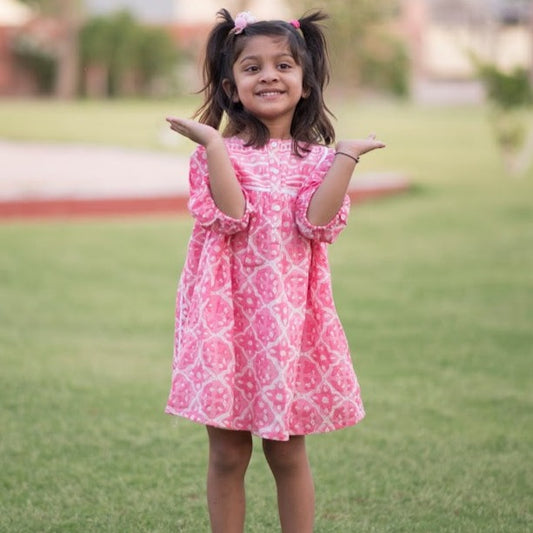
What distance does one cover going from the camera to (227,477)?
9.77ft

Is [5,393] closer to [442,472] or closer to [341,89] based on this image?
[442,472]

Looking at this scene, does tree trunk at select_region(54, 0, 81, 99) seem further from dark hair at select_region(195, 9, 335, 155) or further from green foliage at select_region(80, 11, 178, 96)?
dark hair at select_region(195, 9, 335, 155)

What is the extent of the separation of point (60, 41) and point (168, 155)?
32975mm

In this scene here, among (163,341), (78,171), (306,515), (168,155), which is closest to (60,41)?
(168,155)

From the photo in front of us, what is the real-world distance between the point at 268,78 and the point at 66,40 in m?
48.7

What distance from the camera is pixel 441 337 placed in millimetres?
6285

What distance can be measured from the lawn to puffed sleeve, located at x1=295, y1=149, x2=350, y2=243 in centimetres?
108

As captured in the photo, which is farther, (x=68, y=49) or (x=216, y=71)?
(x=68, y=49)

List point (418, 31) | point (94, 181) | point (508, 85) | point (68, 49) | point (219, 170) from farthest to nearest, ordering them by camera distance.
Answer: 1. point (418, 31)
2. point (68, 49)
3. point (508, 85)
4. point (94, 181)
5. point (219, 170)

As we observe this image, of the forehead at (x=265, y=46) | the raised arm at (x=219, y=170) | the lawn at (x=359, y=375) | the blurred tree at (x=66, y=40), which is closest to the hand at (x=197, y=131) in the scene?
the raised arm at (x=219, y=170)

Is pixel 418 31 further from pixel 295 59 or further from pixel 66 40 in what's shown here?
pixel 295 59

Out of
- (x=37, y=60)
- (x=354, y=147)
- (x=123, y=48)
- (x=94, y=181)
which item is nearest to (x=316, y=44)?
(x=354, y=147)

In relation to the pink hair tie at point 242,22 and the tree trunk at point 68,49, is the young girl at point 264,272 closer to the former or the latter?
the pink hair tie at point 242,22

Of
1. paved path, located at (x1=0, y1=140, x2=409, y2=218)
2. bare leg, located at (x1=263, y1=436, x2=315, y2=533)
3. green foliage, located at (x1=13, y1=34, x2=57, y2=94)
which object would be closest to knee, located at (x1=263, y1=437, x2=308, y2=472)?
bare leg, located at (x1=263, y1=436, x2=315, y2=533)
